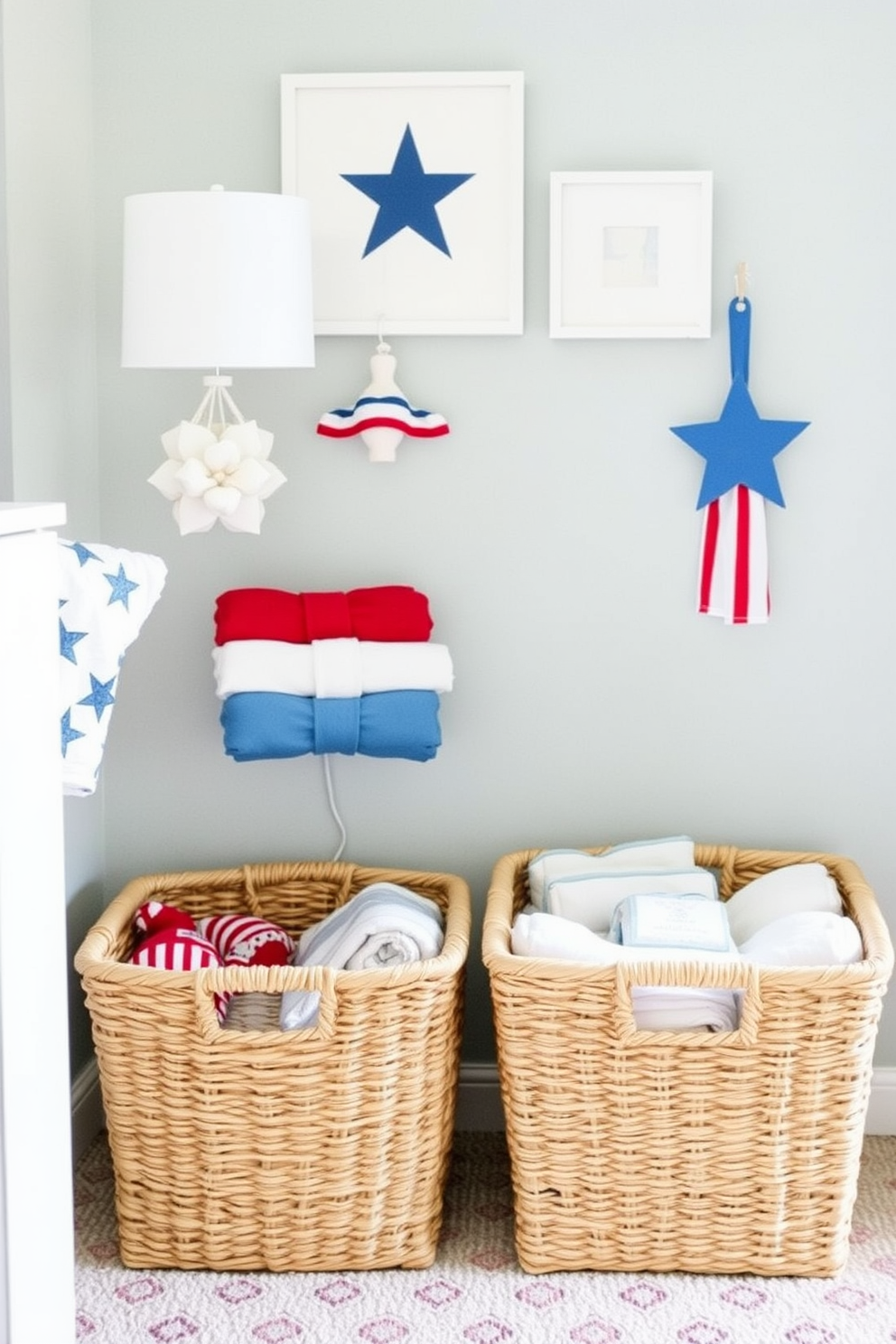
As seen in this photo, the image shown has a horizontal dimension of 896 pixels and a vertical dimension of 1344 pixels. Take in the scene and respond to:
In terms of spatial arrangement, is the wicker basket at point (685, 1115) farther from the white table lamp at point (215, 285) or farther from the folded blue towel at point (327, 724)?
the white table lamp at point (215, 285)

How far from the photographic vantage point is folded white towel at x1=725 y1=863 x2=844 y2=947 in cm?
221

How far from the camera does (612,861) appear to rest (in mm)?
2355

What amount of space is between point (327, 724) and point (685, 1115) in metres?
0.74

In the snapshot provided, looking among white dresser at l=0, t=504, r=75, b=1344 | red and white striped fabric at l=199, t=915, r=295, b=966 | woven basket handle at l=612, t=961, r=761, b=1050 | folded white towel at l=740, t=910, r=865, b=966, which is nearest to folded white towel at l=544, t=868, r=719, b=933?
folded white towel at l=740, t=910, r=865, b=966

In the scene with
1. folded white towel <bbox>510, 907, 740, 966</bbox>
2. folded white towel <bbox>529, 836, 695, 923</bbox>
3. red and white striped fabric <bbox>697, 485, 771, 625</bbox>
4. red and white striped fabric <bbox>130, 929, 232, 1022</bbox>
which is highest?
red and white striped fabric <bbox>697, 485, 771, 625</bbox>

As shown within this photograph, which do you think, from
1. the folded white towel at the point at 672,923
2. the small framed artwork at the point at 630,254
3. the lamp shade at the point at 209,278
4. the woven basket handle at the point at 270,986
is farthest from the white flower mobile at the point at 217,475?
the folded white towel at the point at 672,923

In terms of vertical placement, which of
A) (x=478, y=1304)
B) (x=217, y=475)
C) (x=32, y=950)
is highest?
(x=217, y=475)

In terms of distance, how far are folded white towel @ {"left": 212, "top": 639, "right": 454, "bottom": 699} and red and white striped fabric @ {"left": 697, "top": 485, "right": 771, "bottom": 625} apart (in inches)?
18.5

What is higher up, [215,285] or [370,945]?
[215,285]

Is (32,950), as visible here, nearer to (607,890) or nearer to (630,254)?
(607,890)

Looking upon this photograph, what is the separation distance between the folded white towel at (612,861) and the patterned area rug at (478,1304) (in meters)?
0.52

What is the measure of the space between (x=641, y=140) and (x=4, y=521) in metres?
1.43

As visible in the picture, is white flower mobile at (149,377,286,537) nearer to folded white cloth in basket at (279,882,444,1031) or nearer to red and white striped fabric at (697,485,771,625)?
folded white cloth in basket at (279,882,444,1031)

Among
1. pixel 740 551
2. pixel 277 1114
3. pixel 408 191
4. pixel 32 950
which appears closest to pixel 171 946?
pixel 277 1114
